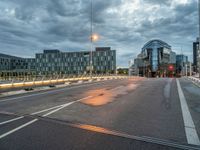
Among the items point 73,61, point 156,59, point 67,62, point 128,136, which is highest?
point 156,59

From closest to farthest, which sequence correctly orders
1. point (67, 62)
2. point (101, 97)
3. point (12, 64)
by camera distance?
point (101, 97), point (12, 64), point (67, 62)

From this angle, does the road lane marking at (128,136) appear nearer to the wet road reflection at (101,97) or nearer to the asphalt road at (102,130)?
the asphalt road at (102,130)

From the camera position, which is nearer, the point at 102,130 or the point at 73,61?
the point at 102,130

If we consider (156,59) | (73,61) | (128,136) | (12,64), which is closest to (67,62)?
(73,61)

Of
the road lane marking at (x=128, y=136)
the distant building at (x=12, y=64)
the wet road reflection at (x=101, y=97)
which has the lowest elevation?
the road lane marking at (x=128, y=136)

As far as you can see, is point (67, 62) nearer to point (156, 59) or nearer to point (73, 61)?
point (73, 61)

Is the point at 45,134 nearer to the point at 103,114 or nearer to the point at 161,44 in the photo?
the point at 103,114

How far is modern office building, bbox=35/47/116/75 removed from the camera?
143 m

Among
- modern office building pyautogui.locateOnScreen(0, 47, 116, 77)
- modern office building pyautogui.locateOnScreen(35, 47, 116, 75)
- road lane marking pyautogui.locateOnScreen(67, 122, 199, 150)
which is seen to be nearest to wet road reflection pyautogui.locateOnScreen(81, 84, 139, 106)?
road lane marking pyautogui.locateOnScreen(67, 122, 199, 150)

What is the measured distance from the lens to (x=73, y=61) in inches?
5802

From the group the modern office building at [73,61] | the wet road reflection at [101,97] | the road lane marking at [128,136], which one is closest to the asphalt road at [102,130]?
the road lane marking at [128,136]

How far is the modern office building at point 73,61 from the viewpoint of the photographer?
468ft

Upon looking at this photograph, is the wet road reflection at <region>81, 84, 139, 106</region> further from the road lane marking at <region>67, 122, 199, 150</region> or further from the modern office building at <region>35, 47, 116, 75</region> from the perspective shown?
the modern office building at <region>35, 47, 116, 75</region>

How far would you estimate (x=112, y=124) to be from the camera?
7.27 meters
